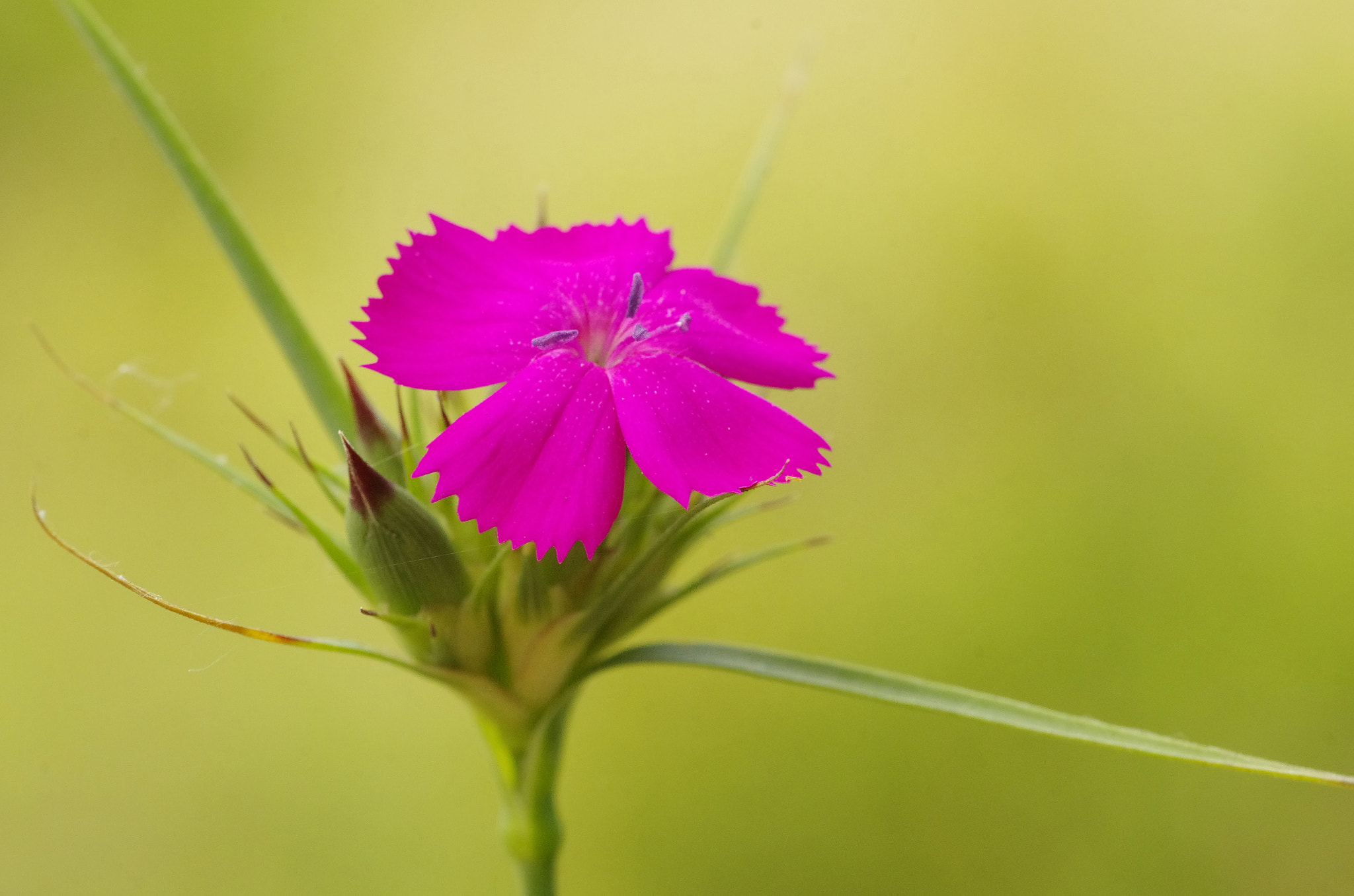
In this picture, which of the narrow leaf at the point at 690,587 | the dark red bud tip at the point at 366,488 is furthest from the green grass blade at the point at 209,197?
the narrow leaf at the point at 690,587

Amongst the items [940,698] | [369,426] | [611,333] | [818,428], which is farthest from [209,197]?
[818,428]

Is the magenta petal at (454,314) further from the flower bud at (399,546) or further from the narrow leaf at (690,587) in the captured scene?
the narrow leaf at (690,587)

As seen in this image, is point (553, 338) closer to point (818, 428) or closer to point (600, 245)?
point (600, 245)

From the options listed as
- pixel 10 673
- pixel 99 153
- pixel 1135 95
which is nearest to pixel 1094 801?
pixel 1135 95

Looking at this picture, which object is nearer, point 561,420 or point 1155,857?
point 561,420

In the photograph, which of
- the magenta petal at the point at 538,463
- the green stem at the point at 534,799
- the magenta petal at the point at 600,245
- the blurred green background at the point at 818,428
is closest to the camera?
the magenta petal at the point at 538,463

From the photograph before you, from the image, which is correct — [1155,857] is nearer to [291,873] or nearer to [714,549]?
[714,549]
